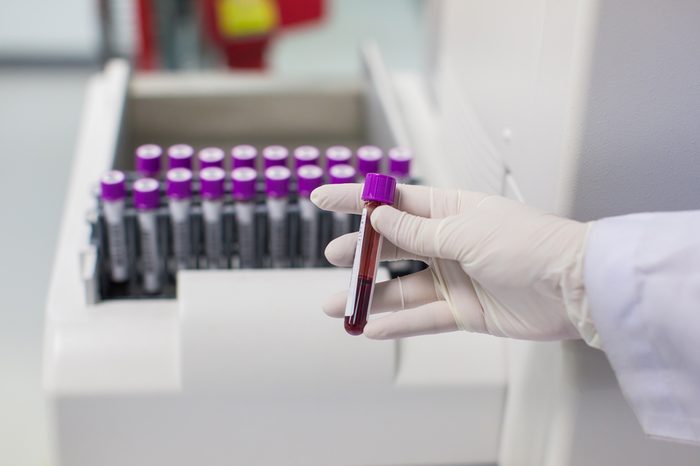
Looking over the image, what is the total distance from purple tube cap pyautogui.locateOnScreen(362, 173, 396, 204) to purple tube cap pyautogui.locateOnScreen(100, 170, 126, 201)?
12.9 inches

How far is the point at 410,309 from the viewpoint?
757mm

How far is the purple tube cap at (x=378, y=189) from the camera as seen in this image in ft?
2.40

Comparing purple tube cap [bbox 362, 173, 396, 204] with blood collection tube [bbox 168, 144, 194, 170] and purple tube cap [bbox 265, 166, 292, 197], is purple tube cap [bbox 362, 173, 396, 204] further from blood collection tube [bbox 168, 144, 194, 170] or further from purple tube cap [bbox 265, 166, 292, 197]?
blood collection tube [bbox 168, 144, 194, 170]

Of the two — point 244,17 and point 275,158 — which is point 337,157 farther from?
point 244,17

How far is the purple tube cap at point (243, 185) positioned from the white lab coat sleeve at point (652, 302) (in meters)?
0.42

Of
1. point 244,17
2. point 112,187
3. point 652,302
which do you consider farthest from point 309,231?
point 244,17

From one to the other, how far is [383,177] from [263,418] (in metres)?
0.30

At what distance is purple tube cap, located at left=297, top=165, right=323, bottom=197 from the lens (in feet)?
3.12

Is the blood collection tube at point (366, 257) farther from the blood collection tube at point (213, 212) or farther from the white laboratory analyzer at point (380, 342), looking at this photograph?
the blood collection tube at point (213, 212)

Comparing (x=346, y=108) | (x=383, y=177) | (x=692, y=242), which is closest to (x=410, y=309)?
(x=383, y=177)

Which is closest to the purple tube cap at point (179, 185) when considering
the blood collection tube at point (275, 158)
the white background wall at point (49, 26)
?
the blood collection tube at point (275, 158)

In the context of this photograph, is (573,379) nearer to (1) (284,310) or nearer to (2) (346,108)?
(1) (284,310)

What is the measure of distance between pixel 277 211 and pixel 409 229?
0.27 m

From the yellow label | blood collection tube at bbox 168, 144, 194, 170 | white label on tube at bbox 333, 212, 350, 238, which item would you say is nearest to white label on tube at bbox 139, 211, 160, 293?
blood collection tube at bbox 168, 144, 194, 170
